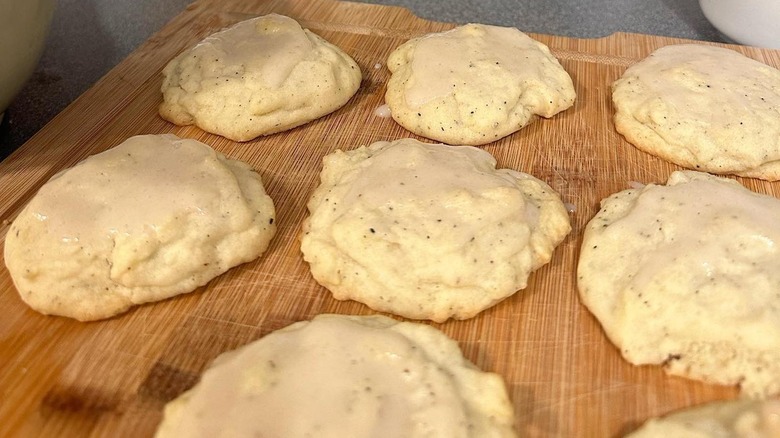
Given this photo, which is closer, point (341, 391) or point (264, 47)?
point (341, 391)

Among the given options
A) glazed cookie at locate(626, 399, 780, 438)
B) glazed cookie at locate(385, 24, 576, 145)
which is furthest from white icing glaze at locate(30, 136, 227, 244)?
glazed cookie at locate(626, 399, 780, 438)

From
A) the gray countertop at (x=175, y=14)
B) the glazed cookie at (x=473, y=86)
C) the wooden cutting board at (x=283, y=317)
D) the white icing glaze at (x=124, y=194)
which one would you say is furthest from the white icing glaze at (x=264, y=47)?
the gray countertop at (x=175, y=14)

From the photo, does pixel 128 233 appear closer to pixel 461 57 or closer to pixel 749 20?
pixel 461 57

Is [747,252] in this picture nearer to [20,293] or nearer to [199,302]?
[199,302]

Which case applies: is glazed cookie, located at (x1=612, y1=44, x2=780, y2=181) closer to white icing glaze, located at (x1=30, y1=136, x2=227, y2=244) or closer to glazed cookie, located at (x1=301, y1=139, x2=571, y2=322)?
glazed cookie, located at (x1=301, y1=139, x2=571, y2=322)

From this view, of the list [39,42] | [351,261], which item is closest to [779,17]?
[351,261]

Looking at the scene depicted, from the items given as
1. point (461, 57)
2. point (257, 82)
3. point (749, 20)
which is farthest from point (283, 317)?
point (749, 20)

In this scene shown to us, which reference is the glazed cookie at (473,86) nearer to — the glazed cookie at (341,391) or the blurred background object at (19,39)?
the glazed cookie at (341,391)
